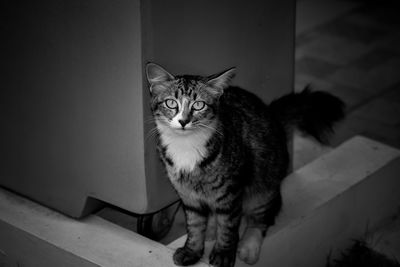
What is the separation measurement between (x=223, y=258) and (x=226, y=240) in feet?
0.27

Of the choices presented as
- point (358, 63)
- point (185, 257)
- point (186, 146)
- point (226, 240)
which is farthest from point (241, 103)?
point (358, 63)

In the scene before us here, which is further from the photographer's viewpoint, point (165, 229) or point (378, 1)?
point (378, 1)

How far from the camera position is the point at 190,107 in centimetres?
276

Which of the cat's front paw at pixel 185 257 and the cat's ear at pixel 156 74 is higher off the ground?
the cat's ear at pixel 156 74

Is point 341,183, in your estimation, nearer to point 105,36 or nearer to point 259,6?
point 259,6

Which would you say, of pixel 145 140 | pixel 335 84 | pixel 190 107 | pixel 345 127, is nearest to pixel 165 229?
pixel 145 140

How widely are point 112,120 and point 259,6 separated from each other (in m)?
0.91

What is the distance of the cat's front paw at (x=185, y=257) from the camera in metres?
3.03

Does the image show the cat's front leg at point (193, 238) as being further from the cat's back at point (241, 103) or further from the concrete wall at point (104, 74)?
the cat's back at point (241, 103)

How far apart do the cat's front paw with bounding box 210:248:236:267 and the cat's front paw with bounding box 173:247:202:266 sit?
7 cm

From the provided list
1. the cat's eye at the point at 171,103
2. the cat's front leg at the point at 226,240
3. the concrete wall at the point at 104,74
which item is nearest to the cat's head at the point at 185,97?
the cat's eye at the point at 171,103

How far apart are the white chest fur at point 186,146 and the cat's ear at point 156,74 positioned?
0.60 feet

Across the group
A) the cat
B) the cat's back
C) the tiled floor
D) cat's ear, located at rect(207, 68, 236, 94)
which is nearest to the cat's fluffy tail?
the cat

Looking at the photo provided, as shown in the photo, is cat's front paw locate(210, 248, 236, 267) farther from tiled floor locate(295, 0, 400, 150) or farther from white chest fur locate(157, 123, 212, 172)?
tiled floor locate(295, 0, 400, 150)
